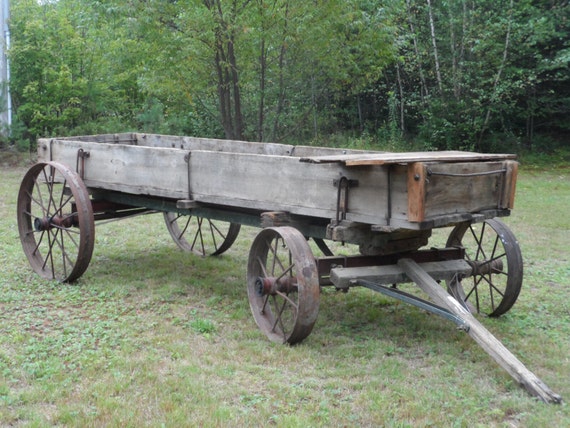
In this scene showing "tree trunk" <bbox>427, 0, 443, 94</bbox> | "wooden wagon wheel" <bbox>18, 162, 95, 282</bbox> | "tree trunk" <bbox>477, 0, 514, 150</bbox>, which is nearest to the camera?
"wooden wagon wheel" <bbox>18, 162, 95, 282</bbox>

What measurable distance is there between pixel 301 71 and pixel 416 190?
853 cm

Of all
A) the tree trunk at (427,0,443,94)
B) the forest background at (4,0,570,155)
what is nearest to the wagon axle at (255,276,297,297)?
the forest background at (4,0,570,155)

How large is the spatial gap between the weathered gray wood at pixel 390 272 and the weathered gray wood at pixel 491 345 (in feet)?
0.30

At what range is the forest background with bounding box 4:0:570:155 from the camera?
35.4ft

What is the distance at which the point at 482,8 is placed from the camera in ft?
53.2

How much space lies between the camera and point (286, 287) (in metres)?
4.77

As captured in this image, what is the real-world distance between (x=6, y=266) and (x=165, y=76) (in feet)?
17.0

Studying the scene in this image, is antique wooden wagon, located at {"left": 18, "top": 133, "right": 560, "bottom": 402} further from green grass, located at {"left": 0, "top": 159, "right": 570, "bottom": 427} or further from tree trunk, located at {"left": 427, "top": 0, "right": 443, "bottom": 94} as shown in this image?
tree trunk, located at {"left": 427, "top": 0, "right": 443, "bottom": 94}

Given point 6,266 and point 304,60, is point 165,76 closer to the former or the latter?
point 304,60

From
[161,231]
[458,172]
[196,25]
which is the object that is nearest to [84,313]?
[458,172]

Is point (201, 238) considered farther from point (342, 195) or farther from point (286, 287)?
point (342, 195)

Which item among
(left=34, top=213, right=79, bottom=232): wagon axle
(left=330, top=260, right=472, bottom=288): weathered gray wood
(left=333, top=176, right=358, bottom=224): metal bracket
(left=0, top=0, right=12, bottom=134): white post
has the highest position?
(left=0, top=0, right=12, bottom=134): white post

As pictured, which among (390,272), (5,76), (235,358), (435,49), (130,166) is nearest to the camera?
(235,358)

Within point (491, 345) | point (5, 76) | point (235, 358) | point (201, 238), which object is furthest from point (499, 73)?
point (235, 358)
